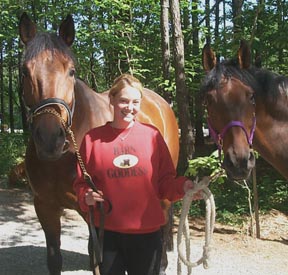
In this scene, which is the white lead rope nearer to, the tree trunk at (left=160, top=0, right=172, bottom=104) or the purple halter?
the purple halter

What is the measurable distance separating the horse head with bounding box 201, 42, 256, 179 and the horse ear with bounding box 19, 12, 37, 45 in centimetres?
133

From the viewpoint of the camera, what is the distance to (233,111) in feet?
8.41

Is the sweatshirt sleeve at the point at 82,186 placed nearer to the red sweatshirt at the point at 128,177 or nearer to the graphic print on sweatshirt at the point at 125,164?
the red sweatshirt at the point at 128,177

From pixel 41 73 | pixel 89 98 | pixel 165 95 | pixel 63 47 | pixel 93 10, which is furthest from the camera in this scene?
pixel 93 10

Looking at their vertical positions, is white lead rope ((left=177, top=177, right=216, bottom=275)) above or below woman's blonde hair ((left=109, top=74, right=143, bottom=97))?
below

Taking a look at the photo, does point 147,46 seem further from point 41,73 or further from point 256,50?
point 41,73

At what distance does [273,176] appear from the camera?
30.6 ft

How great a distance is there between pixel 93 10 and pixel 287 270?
575 centimetres

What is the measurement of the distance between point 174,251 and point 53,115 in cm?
336

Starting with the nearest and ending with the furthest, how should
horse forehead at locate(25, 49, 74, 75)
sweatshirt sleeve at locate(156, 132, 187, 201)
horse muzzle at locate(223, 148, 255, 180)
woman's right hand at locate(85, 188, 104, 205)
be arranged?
1. woman's right hand at locate(85, 188, 104, 205)
2. sweatshirt sleeve at locate(156, 132, 187, 201)
3. horse muzzle at locate(223, 148, 255, 180)
4. horse forehead at locate(25, 49, 74, 75)

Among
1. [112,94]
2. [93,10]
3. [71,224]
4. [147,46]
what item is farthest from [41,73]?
[147,46]

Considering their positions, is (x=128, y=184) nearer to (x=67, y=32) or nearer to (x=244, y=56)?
(x=244, y=56)

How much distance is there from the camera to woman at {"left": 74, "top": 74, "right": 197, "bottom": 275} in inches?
81.7

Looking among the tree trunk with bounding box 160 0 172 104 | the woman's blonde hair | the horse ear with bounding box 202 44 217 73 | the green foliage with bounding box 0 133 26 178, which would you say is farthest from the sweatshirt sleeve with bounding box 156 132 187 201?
the green foliage with bounding box 0 133 26 178
